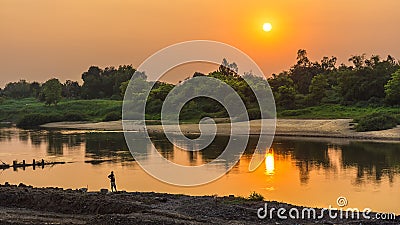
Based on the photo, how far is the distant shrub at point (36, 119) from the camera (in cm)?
10662

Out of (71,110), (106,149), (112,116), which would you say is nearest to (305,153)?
(106,149)

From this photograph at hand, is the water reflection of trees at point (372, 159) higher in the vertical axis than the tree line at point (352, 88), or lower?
lower

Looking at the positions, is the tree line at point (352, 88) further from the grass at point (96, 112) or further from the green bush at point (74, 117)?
the green bush at point (74, 117)

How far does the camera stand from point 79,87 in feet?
551

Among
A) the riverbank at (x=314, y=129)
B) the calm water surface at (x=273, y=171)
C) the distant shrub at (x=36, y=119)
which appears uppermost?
the distant shrub at (x=36, y=119)

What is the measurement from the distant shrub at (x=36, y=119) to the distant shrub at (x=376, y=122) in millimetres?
62146

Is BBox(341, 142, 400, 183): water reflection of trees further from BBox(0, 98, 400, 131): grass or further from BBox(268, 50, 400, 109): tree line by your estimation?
BBox(268, 50, 400, 109): tree line

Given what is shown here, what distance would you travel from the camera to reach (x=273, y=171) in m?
36.6

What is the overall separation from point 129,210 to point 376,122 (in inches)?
2133

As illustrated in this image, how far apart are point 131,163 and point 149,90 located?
71.6m

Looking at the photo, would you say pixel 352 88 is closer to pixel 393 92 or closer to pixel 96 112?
pixel 393 92

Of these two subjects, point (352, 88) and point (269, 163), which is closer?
point (269, 163)

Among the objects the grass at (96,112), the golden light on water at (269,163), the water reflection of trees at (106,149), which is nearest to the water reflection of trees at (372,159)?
the golden light on water at (269,163)

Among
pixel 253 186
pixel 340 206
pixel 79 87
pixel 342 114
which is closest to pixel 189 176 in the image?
pixel 253 186
